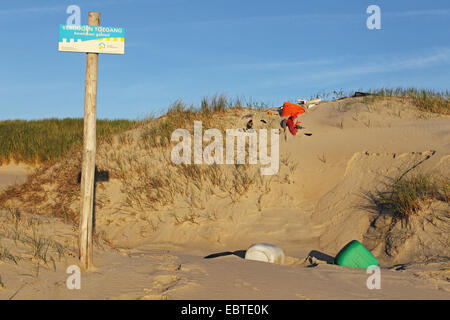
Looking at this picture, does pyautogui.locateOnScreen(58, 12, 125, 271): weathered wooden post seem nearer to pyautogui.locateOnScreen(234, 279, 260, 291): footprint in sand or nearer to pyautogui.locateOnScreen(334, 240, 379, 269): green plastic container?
pyautogui.locateOnScreen(234, 279, 260, 291): footprint in sand

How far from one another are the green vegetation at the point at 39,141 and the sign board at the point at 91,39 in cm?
799

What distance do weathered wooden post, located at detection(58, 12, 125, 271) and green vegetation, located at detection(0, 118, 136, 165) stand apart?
7.81 m

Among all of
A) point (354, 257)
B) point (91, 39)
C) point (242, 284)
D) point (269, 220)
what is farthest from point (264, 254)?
point (91, 39)

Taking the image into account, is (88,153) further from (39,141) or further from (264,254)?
(39,141)

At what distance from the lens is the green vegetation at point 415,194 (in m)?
7.23

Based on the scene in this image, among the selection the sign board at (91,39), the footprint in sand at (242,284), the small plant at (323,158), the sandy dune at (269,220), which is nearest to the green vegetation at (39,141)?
→ the sandy dune at (269,220)

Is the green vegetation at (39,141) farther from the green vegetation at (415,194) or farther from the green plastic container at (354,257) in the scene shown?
the green plastic container at (354,257)

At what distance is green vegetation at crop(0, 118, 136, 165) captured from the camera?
14508 mm

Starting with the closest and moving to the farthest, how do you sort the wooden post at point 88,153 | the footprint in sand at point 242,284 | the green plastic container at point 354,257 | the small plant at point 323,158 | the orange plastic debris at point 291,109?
1. the footprint in sand at point 242,284
2. the wooden post at point 88,153
3. the green plastic container at point 354,257
4. the small plant at point 323,158
5. the orange plastic debris at point 291,109

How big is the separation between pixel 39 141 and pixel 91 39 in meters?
11.7

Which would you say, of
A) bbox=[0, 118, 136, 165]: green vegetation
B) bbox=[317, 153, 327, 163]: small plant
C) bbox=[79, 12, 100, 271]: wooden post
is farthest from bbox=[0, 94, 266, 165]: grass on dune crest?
bbox=[79, 12, 100, 271]: wooden post

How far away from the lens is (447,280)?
16.8ft

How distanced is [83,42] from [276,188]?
17.8 ft

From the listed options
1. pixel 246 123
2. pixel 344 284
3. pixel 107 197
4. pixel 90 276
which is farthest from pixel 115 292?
pixel 246 123
